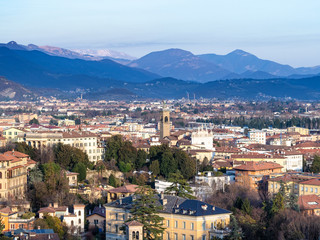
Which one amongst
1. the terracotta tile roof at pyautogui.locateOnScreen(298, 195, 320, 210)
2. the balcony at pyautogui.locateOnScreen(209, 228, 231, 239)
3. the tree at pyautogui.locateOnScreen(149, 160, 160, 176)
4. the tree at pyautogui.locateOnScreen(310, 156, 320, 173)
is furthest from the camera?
the tree at pyautogui.locateOnScreen(310, 156, 320, 173)

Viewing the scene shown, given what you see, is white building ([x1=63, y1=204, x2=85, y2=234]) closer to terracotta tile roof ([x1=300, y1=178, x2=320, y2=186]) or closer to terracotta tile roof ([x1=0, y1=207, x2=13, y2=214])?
terracotta tile roof ([x1=0, y1=207, x2=13, y2=214])

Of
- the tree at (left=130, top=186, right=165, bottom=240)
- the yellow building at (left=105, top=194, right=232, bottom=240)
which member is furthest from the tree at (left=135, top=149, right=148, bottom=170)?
the tree at (left=130, top=186, right=165, bottom=240)

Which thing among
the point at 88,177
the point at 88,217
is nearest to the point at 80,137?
the point at 88,177

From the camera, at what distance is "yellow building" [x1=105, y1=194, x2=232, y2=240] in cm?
3088

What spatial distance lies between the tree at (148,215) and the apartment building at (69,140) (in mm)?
18092

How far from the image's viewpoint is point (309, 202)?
3659 centimetres

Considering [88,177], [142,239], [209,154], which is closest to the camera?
[142,239]

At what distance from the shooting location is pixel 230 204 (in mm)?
36406

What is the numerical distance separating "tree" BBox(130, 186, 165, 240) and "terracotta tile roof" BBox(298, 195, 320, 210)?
7.33m

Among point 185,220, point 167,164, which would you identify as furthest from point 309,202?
point 167,164

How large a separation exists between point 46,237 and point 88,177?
1522cm

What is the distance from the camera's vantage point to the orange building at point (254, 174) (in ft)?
150

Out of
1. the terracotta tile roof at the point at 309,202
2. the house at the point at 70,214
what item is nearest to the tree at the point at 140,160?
the house at the point at 70,214

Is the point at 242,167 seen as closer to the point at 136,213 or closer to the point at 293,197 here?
the point at 293,197
